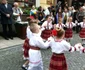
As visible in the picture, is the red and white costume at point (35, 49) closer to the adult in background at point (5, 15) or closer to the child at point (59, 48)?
the child at point (59, 48)

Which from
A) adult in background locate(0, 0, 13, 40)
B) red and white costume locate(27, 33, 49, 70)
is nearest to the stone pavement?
adult in background locate(0, 0, 13, 40)

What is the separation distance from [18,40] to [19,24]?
2.49 ft

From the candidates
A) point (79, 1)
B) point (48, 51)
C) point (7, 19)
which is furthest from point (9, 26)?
point (79, 1)

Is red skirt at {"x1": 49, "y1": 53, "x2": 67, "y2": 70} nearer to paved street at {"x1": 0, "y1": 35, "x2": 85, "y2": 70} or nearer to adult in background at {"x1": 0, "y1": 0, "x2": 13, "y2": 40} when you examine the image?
paved street at {"x1": 0, "y1": 35, "x2": 85, "y2": 70}

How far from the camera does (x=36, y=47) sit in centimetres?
414

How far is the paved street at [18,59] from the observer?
545cm

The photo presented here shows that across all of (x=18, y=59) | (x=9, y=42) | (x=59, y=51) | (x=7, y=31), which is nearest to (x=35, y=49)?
(x=59, y=51)

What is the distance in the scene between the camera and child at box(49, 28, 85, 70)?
13.1 ft

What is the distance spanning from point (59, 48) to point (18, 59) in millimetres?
2307

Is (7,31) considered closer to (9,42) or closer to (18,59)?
(9,42)

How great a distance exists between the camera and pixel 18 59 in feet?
19.7

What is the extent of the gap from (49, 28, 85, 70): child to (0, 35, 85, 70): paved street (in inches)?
48.8

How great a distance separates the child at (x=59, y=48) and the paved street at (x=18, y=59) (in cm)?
124

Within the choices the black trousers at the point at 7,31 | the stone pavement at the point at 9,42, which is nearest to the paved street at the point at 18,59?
the stone pavement at the point at 9,42
